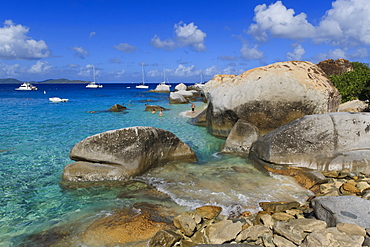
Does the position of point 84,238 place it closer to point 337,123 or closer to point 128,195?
point 128,195

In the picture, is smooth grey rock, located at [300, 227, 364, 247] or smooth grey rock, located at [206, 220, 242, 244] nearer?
smooth grey rock, located at [300, 227, 364, 247]

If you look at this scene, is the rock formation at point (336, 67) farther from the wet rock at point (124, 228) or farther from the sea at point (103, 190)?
the wet rock at point (124, 228)

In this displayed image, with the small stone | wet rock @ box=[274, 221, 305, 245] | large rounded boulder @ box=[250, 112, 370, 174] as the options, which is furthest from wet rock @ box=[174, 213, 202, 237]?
large rounded boulder @ box=[250, 112, 370, 174]

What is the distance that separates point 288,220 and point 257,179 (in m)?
2.81

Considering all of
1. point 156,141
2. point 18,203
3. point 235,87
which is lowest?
point 18,203

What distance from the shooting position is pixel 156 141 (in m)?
9.43

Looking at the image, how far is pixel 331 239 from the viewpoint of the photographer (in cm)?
440

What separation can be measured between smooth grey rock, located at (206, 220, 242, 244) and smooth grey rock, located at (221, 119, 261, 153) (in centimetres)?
666

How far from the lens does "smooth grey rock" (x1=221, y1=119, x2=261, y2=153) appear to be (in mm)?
11904

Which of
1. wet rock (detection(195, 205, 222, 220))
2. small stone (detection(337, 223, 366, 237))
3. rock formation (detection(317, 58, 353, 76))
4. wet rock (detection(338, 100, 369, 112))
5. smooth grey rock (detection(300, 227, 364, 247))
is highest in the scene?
rock formation (detection(317, 58, 353, 76))

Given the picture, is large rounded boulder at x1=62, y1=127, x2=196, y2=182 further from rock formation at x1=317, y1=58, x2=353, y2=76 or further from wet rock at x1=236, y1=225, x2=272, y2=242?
rock formation at x1=317, y1=58, x2=353, y2=76

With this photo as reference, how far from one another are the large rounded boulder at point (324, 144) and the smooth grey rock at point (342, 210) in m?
3.09

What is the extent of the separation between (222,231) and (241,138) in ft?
23.8

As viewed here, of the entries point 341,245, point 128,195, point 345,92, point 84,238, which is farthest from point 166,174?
point 345,92
